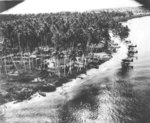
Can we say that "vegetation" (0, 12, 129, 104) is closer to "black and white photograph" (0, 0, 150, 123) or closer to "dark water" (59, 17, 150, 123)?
"black and white photograph" (0, 0, 150, 123)

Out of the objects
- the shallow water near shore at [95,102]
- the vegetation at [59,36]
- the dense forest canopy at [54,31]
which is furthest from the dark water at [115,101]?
the dense forest canopy at [54,31]

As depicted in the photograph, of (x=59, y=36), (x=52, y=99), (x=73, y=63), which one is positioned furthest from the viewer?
(x=59, y=36)

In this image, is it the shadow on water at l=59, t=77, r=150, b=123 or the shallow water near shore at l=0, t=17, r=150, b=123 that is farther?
the shallow water near shore at l=0, t=17, r=150, b=123

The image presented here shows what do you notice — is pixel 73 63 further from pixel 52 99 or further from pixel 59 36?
pixel 52 99

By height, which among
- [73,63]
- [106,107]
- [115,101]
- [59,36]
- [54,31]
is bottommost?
[106,107]

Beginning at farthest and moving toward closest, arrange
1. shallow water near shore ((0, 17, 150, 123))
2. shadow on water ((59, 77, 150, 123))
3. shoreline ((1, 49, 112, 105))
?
1. shoreline ((1, 49, 112, 105))
2. shallow water near shore ((0, 17, 150, 123))
3. shadow on water ((59, 77, 150, 123))

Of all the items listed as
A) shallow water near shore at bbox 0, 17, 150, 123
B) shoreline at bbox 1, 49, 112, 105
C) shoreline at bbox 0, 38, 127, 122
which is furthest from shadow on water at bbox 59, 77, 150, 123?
shoreline at bbox 1, 49, 112, 105

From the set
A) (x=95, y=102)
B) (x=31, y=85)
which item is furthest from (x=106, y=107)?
(x=31, y=85)

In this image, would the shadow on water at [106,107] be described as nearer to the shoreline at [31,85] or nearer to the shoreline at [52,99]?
the shoreline at [52,99]

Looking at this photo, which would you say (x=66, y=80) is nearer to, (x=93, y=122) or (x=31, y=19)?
(x=93, y=122)
